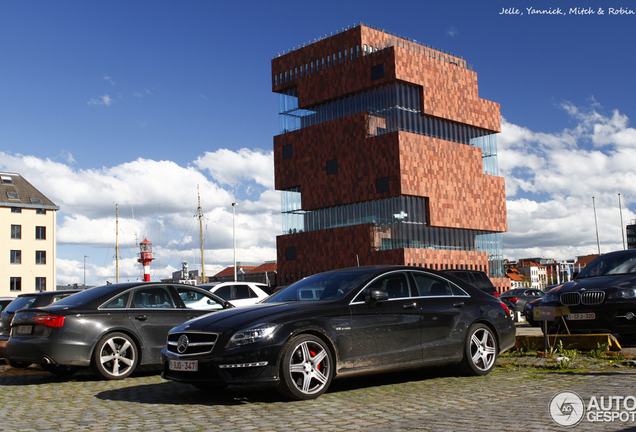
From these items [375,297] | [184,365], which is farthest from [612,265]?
[184,365]

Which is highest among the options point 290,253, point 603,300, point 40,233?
point 40,233

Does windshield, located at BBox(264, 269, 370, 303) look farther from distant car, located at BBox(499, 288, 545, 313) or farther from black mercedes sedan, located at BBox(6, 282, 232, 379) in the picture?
→ distant car, located at BBox(499, 288, 545, 313)

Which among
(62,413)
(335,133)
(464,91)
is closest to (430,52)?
(464,91)

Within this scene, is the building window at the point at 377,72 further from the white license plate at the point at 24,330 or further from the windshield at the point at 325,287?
the windshield at the point at 325,287

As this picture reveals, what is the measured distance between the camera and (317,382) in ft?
23.0

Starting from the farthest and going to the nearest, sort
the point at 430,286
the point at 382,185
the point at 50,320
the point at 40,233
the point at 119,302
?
the point at 40,233
the point at 382,185
the point at 119,302
the point at 50,320
the point at 430,286

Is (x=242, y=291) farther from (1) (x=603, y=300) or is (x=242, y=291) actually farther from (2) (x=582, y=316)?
(1) (x=603, y=300)

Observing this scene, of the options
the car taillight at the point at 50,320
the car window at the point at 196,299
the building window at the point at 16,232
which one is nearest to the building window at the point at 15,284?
the building window at the point at 16,232

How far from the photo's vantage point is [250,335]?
22.2 ft

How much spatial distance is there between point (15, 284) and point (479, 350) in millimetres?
75254

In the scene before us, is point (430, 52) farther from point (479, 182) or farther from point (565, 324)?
point (565, 324)

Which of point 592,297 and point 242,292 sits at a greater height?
point 242,292

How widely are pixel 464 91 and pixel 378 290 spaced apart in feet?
226

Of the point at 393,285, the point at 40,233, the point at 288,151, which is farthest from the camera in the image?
the point at 40,233
